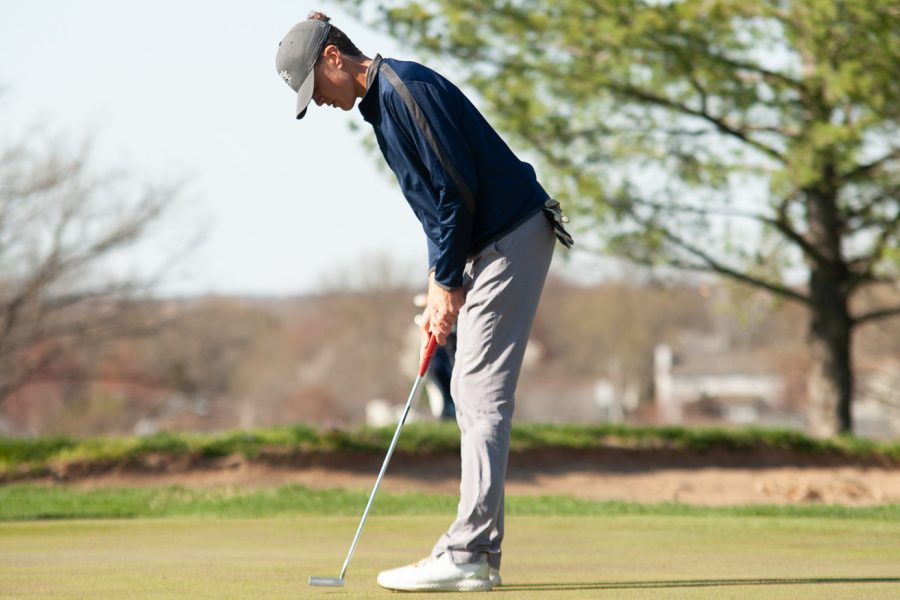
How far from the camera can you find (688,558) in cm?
489

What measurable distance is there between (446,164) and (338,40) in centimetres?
63

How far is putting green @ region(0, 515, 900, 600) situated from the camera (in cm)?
382

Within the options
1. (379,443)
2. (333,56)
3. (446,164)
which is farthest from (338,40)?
(379,443)

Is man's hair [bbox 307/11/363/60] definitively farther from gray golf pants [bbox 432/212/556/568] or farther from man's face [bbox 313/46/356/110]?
gray golf pants [bbox 432/212/556/568]

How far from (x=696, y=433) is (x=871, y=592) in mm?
8714

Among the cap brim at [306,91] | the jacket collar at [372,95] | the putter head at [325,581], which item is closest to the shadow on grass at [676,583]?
the putter head at [325,581]

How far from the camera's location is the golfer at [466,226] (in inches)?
162

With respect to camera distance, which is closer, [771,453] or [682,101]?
Answer: [771,453]

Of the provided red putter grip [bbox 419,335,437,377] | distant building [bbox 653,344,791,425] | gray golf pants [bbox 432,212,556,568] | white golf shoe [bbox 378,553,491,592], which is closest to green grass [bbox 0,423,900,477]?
red putter grip [bbox 419,335,437,377]

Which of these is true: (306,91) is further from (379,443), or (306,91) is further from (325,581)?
(379,443)

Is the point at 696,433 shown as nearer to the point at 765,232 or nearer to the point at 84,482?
the point at 765,232

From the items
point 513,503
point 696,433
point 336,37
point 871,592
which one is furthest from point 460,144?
point 696,433

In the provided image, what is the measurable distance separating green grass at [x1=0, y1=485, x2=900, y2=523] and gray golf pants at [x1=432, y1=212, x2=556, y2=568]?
317 cm

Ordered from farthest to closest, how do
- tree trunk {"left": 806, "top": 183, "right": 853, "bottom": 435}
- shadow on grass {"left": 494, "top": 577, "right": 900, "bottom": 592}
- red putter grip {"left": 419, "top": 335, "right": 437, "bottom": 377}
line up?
tree trunk {"left": 806, "top": 183, "right": 853, "bottom": 435} < red putter grip {"left": 419, "top": 335, "right": 437, "bottom": 377} < shadow on grass {"left": 494, "top": 577, "right": 900, "bottom": 592}
